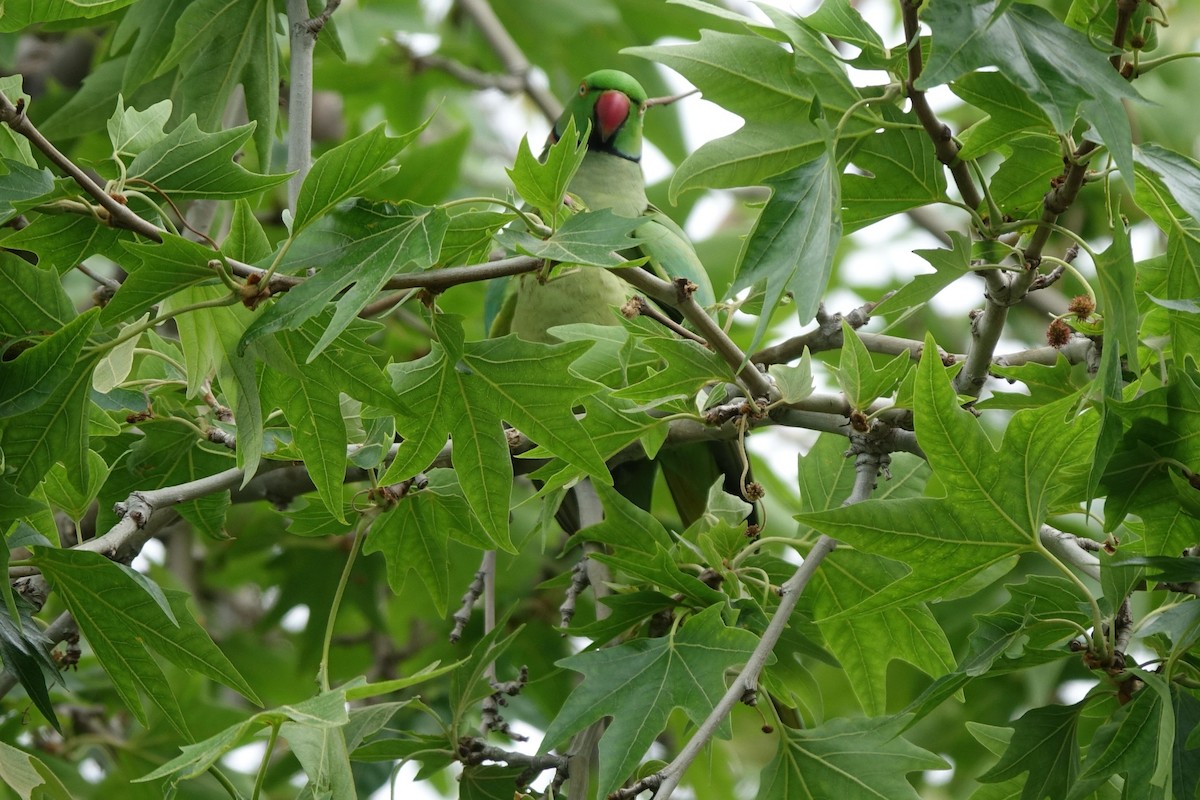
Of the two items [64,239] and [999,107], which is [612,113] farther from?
[64,239]

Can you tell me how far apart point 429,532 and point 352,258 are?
66 cm

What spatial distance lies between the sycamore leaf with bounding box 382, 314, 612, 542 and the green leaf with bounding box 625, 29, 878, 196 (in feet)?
1.03

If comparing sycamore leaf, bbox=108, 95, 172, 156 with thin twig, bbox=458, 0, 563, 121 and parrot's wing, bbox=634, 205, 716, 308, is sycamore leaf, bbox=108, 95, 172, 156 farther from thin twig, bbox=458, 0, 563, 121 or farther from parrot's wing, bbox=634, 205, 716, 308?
thin twig, bbox=458, 0, 563, 121

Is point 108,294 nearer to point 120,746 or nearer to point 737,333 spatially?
point 120,746

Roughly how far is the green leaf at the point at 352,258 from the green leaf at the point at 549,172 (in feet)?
0.34

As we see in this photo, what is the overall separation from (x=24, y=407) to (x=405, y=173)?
198cm

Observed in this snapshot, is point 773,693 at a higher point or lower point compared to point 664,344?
lower

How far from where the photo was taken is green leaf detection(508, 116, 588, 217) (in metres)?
1.31

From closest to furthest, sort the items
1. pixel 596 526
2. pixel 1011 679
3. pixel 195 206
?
pixel 596 526 → pixel 195 206 → pixel 1011 679

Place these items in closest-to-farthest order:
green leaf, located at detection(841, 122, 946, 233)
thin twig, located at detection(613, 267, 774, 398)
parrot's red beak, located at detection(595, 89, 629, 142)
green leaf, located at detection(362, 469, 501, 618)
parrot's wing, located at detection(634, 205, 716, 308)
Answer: thin twig, located at detection(613, 267, 774, 398)
green leaf, located at detection(841, 122, 946, 233)
green leaf, located at detection(362, 469, 501, 618)
parrot's wing, located at detection(634, 205, 716, 308)
parrot's red beak, located at detection(595, 89, 629, 142)

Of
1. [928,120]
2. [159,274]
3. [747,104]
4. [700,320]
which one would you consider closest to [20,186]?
[159,274]

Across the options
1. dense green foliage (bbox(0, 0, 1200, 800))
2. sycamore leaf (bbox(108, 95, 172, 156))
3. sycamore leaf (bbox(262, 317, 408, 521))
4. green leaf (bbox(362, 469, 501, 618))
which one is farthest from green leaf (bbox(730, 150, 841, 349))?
sycamore leaf (bbox(108, 95, 172, 156))

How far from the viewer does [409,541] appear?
1.85m

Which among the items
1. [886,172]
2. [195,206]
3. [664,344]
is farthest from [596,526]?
[195,206]
